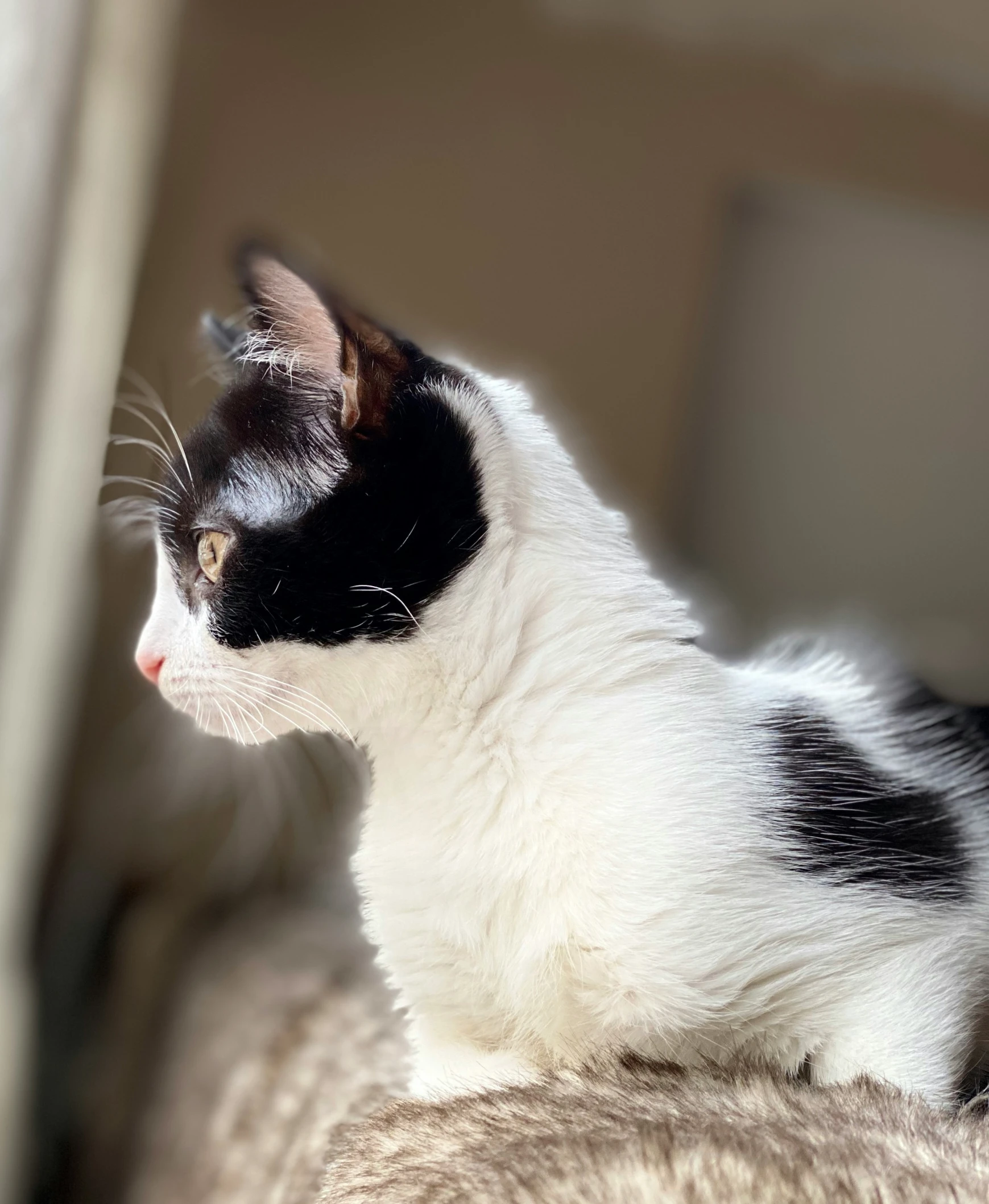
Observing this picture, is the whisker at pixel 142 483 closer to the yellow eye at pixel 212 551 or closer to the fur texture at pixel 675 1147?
the yellow eye at pixel 212 551

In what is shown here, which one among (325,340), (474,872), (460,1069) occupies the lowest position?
(460,1069)

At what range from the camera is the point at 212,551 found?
51cm

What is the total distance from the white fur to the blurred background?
0.46ft

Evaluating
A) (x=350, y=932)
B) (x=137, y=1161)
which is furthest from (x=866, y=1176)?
(x=137, y=1161)

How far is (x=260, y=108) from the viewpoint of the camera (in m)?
0.74

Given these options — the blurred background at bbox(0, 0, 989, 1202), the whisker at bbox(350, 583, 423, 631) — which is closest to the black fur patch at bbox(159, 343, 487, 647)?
the whisker at bbox(350, 583, 423, 631)

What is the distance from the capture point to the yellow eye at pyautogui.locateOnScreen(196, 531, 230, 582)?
0.50 meters

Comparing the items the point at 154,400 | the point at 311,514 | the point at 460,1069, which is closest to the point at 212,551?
the point at 311,514

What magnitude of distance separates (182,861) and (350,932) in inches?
6.7

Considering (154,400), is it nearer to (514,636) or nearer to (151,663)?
(151,663)

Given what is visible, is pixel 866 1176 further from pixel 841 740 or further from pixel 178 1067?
pixel 178 1067

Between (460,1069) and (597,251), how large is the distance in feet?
1.67

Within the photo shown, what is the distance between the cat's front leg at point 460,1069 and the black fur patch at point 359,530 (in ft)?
0.72

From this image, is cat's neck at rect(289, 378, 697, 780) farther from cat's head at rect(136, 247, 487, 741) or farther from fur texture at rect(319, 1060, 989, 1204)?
fur texture at rect(319, 1060, 989, 1204)
